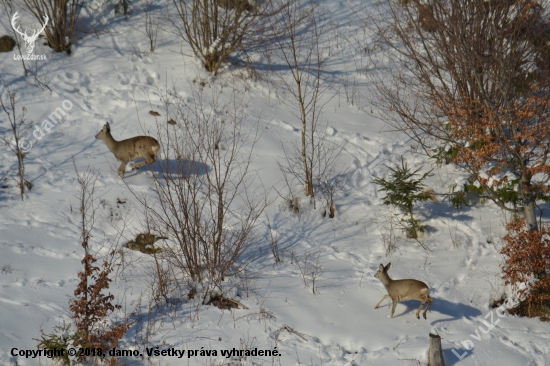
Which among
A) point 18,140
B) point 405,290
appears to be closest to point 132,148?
point 18,140

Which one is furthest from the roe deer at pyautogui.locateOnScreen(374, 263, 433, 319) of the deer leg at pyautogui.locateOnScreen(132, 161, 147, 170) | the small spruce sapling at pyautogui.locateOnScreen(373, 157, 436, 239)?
the deer leg at pyautogui.locateOnScreen(132, 161, 147, 170)

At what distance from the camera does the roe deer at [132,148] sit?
11.2 m

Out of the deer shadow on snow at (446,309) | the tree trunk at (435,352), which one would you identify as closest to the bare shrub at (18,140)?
the deer shadow on snow at (446,309)

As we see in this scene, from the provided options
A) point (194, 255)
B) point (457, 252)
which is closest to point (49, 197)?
point (194, 255)

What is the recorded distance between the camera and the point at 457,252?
10500 mm

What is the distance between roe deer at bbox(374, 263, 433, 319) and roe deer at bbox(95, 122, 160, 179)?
534cm

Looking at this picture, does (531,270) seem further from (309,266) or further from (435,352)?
(309,266)

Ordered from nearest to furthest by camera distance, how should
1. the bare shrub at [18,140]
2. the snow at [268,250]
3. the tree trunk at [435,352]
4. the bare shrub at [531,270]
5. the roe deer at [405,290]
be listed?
the tree trunk at [435,352] → the snow at [268,250] → the roe deer at [405,290] → the bare shrub at [531,270] → the bare shrub at [18,140]

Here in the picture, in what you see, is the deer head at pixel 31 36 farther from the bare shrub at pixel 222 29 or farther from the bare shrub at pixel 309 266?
the bare shrub at pixel 309 266

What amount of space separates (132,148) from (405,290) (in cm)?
623

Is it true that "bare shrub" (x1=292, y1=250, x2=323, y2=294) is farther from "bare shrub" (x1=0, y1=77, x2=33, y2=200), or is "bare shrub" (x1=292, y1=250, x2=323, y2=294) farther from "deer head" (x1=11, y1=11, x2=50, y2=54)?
"deer head" (x1=11, y1=11, x2=50, y2=54)

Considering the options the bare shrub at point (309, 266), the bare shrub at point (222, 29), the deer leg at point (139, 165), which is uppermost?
the bare shrub at point (222, 29)

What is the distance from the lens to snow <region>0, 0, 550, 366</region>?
25.3 ft

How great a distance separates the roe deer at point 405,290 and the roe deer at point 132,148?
5.34 metres
